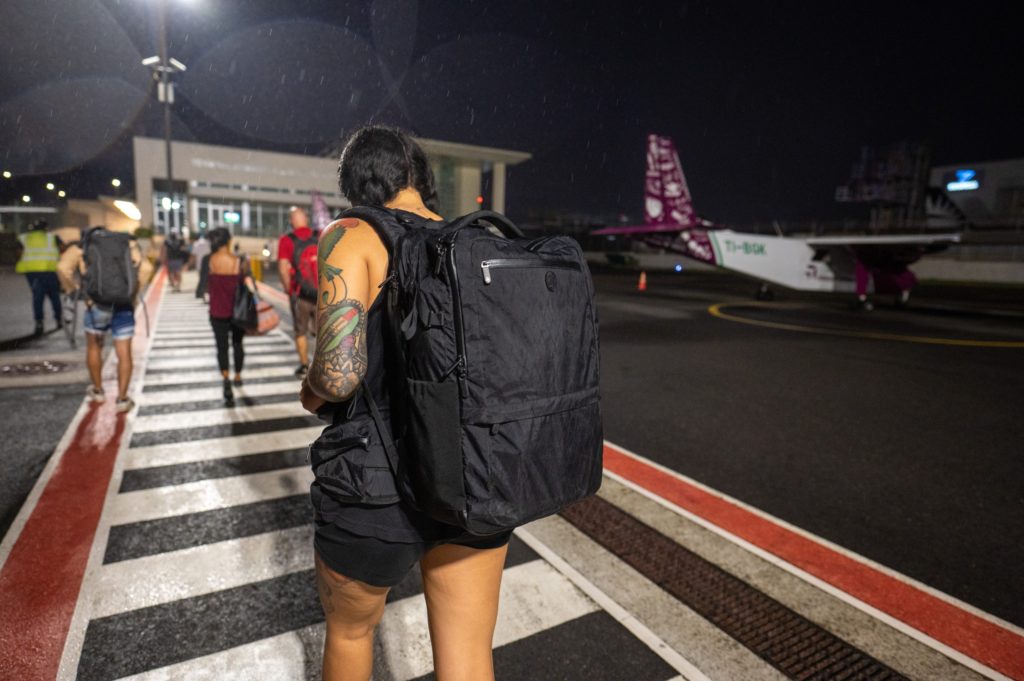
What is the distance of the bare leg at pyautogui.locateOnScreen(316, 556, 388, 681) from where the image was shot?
1424 mm

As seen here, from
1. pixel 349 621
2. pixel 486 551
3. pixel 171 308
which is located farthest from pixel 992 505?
pixel 171 308

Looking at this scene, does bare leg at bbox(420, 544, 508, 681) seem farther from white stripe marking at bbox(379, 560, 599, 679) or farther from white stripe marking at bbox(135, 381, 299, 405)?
white stripe marking at bbox(135, 381, 299, 405)

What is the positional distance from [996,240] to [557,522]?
36258 millimetres

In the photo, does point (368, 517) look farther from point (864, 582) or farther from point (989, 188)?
point (989, 188)

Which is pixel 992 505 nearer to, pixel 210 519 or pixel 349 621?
pixel 349 621

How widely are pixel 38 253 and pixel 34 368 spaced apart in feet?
11.0

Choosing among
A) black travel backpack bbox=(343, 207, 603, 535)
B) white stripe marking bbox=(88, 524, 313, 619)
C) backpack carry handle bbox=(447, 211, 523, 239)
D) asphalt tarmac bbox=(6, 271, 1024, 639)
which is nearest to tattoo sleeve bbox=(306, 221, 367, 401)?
black travel backpack bbox=(343, 207, 603, 535)

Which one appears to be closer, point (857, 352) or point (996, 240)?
point (857, 352)

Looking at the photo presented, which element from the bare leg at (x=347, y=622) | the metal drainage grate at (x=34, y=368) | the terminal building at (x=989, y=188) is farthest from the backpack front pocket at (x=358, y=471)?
the terminal building at (x=989, y=188)

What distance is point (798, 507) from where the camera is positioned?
3721 mm

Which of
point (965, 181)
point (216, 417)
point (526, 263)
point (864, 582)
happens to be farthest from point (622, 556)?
point (965, 181)

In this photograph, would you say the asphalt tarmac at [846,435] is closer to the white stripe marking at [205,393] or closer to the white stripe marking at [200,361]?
the white stripe marking at [200,361]

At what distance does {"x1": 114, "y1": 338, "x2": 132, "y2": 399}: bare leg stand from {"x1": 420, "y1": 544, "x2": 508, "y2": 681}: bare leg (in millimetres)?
5173

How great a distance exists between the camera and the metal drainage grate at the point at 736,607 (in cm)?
227
